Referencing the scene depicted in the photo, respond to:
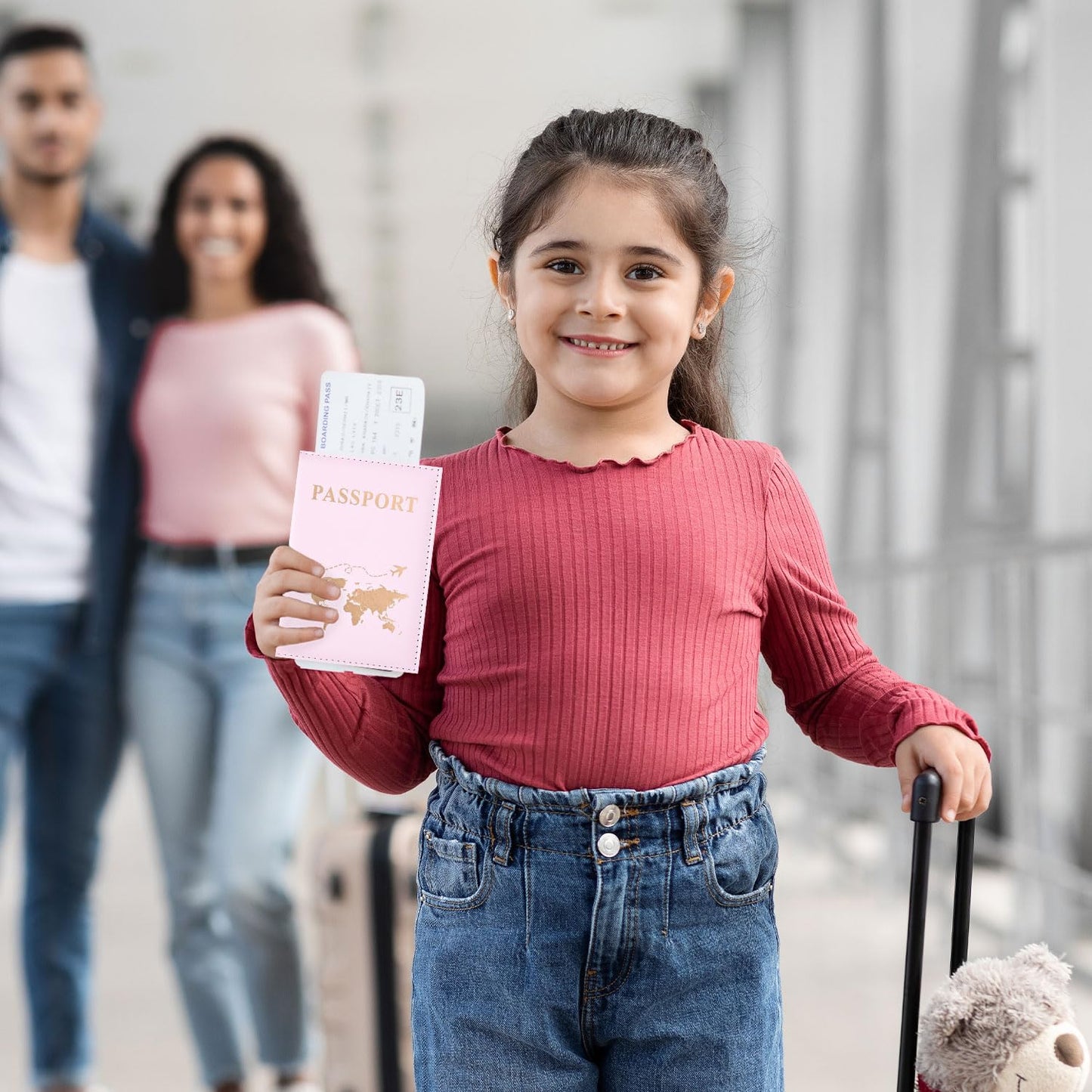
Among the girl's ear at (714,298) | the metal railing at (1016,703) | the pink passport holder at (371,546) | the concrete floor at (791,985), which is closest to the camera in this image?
the pink passport holder at (371,546)

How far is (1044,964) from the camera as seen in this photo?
105 centimetres

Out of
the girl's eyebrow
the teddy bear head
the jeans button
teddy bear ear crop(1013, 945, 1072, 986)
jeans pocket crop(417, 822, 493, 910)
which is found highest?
the girl's eyebrow

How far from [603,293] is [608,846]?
411mm

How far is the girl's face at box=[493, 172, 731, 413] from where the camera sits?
1.11m

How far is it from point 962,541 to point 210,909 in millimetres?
2388

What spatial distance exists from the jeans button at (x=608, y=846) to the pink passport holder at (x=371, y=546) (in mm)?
197

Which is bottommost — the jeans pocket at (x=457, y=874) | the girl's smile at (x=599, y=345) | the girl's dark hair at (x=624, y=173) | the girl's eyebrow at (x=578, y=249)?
the jeans pocket at (x=457, y=874)

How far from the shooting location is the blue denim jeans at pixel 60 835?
2285mm

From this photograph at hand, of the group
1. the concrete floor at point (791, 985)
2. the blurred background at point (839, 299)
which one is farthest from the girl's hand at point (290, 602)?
the concrete floor at point (791, 985)

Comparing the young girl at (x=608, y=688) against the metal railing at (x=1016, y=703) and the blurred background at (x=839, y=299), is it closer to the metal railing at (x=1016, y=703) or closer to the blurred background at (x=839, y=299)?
the blurred background at (x=839, y=299)

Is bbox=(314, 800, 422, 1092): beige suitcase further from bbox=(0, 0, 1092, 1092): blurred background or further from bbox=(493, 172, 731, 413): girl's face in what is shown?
bbox=(493, 172, 731, 413): girl's face

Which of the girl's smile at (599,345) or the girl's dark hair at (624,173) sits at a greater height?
the girl's dark hair at (624,173)

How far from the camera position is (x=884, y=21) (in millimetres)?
4414

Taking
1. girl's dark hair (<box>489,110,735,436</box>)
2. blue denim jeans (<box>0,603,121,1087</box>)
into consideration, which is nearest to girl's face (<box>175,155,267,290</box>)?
blue denim jeans (<box>0,603,121,1087</box>)
